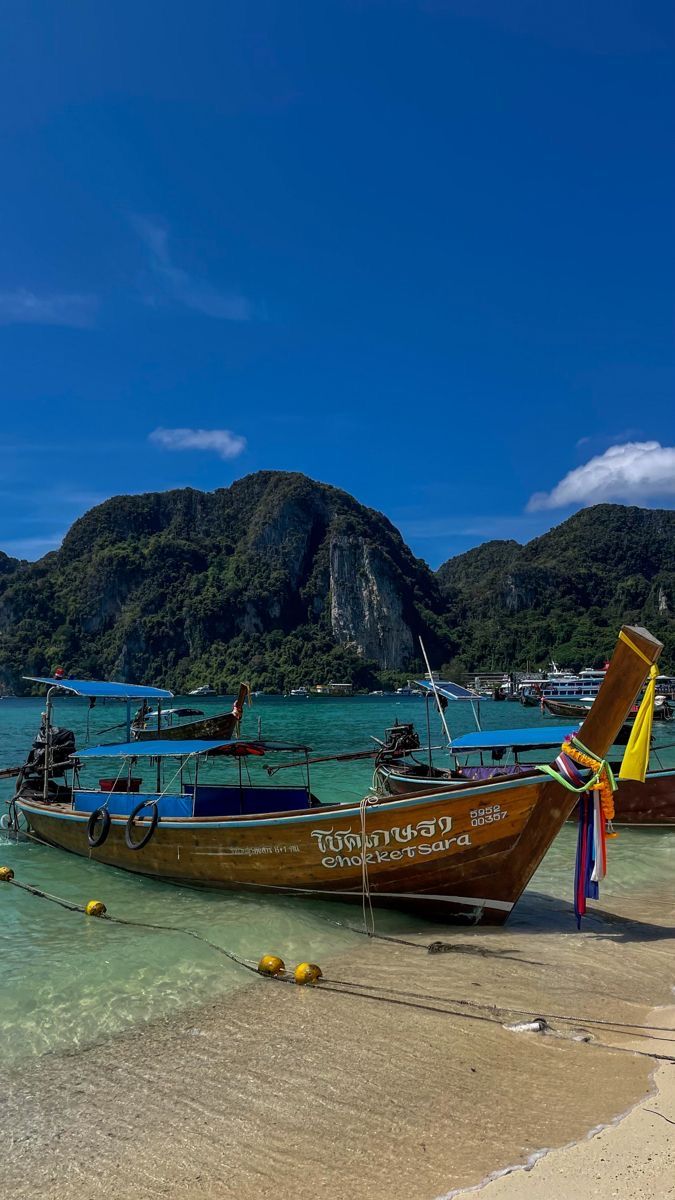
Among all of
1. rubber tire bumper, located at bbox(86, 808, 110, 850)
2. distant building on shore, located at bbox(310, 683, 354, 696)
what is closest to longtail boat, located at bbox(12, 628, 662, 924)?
rubber tire bumper, located at bbox(86, 808, 110, 850)

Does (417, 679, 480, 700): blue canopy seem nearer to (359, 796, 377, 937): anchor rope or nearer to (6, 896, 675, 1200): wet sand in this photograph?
(359, 796, 377, 937): anchor rope

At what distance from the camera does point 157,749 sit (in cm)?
1116

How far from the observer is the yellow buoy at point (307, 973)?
7.01 meters

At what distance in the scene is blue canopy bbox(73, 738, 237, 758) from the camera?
10766 millimetres

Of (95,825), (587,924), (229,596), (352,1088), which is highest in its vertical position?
(229,596)

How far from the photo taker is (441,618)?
165125 mm

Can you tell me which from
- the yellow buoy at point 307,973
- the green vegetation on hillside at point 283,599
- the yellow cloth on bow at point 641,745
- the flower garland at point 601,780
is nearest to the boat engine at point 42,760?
the yellow buoy at point 307,973

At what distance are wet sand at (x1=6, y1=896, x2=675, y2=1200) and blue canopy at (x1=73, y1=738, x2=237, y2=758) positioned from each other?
4167 millimetres

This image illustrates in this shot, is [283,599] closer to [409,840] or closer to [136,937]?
[136,937]

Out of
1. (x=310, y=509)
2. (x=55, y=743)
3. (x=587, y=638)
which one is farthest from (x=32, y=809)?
(x=310, y=509)

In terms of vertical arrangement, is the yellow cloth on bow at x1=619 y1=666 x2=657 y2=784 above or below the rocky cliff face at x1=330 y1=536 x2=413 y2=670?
below

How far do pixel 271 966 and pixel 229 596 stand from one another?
5648 inches

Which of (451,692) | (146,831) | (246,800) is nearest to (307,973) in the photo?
(146,831)

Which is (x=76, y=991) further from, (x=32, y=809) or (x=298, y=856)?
(x=32, y=809)
